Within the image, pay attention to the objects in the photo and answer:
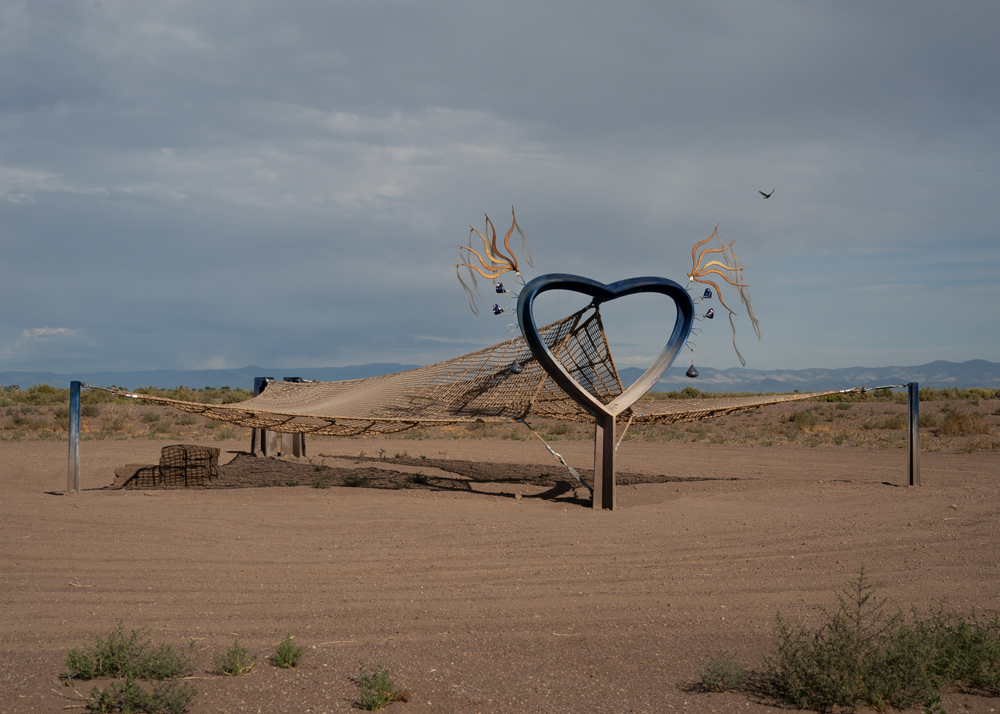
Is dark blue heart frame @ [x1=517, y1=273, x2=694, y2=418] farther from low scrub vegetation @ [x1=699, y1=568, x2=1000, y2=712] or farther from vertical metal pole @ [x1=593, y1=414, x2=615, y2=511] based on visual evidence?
low scrub vegetation @ [x1=699, y1=568, x2=1000, y2=712]

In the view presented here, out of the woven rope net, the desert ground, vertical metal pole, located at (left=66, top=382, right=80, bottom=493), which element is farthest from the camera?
the woven rope net

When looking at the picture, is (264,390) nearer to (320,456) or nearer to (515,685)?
(320,456)

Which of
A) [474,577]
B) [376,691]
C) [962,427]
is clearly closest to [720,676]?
[376,691]

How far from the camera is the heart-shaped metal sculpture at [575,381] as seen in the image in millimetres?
8461

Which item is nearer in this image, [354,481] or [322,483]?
[322,483]

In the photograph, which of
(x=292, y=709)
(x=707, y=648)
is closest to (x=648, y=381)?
(x=707, y=648)

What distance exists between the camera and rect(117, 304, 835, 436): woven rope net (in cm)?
962

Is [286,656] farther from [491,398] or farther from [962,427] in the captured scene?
[962,427]

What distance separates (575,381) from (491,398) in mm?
2250

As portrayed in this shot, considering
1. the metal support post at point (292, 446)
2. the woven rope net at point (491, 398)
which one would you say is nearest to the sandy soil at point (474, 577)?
the woven rope net at point (491, 398)

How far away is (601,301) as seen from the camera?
9.66 m

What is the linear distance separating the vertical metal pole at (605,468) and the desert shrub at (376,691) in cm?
556

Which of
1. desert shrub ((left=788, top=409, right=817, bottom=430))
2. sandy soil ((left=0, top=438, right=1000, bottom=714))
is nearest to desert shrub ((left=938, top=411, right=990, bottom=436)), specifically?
desert shrub ((left=788, top=409, right=817, bottom=430))

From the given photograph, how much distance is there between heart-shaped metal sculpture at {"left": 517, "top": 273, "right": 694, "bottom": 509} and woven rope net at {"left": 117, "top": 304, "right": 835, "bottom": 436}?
65 centimetres
